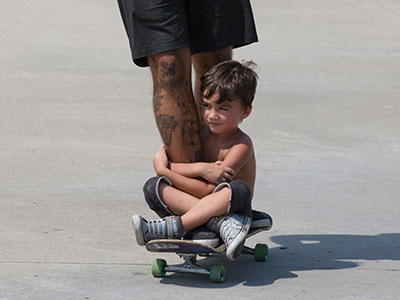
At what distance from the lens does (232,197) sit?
3.55 metres

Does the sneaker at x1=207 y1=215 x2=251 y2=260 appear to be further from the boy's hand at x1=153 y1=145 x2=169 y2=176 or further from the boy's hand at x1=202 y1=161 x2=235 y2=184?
the boy's hand at x1=153 y1=145 x2=169 y2=176

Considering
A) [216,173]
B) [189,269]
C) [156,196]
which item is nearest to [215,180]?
[216,173]

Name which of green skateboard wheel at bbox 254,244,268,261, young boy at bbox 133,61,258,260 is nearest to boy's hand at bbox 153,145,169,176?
young boy at bbox 133,61,258,260

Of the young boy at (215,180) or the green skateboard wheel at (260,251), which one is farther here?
the green skateboard wheel at (260,251)

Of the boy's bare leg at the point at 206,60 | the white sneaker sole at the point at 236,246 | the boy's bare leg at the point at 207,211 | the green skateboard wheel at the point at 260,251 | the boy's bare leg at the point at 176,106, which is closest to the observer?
the white sneaker sole at the point at 236,246

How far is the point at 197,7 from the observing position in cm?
379

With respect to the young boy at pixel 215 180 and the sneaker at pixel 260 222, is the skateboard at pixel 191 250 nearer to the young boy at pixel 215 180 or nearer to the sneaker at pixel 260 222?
the young boy at pixel 215 180

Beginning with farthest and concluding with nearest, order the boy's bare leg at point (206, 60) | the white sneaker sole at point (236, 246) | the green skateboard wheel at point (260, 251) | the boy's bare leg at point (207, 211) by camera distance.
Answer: the boy's bare leg at point (206, 60) < the green skateboard wheel at point (260, 251) < the boy's bare leg at point (207, 211) < the white sneaker sole at point (236, 246)

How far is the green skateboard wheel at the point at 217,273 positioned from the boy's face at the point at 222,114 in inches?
21.4

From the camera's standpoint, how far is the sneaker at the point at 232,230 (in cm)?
347

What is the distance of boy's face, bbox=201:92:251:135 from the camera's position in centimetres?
364

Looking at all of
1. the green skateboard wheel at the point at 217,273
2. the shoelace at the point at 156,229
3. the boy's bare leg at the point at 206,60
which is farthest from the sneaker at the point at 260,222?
the boy's bare leg at the point at 206,60

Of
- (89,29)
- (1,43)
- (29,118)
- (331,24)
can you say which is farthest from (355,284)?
(331,24)

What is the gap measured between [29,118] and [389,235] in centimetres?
318
